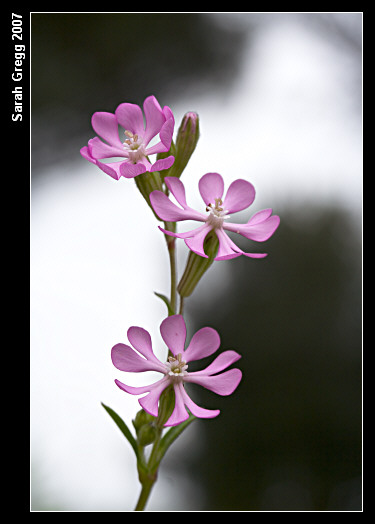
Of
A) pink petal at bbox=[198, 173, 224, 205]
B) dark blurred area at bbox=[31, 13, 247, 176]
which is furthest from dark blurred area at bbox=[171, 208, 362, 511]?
pink petal at bbox=[198, 173, 224, 205]

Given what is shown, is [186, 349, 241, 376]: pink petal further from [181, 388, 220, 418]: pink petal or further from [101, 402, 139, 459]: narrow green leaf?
[101, 402, 139, 459]: narrow green leaf

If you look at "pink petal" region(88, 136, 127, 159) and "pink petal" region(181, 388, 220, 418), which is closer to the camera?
"pink petal" region(181, 388, 220, 418)

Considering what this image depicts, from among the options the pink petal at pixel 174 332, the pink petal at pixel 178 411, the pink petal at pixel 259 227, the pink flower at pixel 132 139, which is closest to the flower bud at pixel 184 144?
the pink flower at pixel 132 139

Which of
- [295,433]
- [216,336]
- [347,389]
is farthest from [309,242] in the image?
[216,336]

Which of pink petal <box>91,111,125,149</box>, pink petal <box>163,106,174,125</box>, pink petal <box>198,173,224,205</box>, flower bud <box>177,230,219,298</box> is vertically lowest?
flower bud <box>177,230,219,298</box>

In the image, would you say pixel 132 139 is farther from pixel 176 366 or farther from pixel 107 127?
pixel 176 366

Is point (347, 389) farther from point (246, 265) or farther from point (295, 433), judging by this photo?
point (246, 265)
